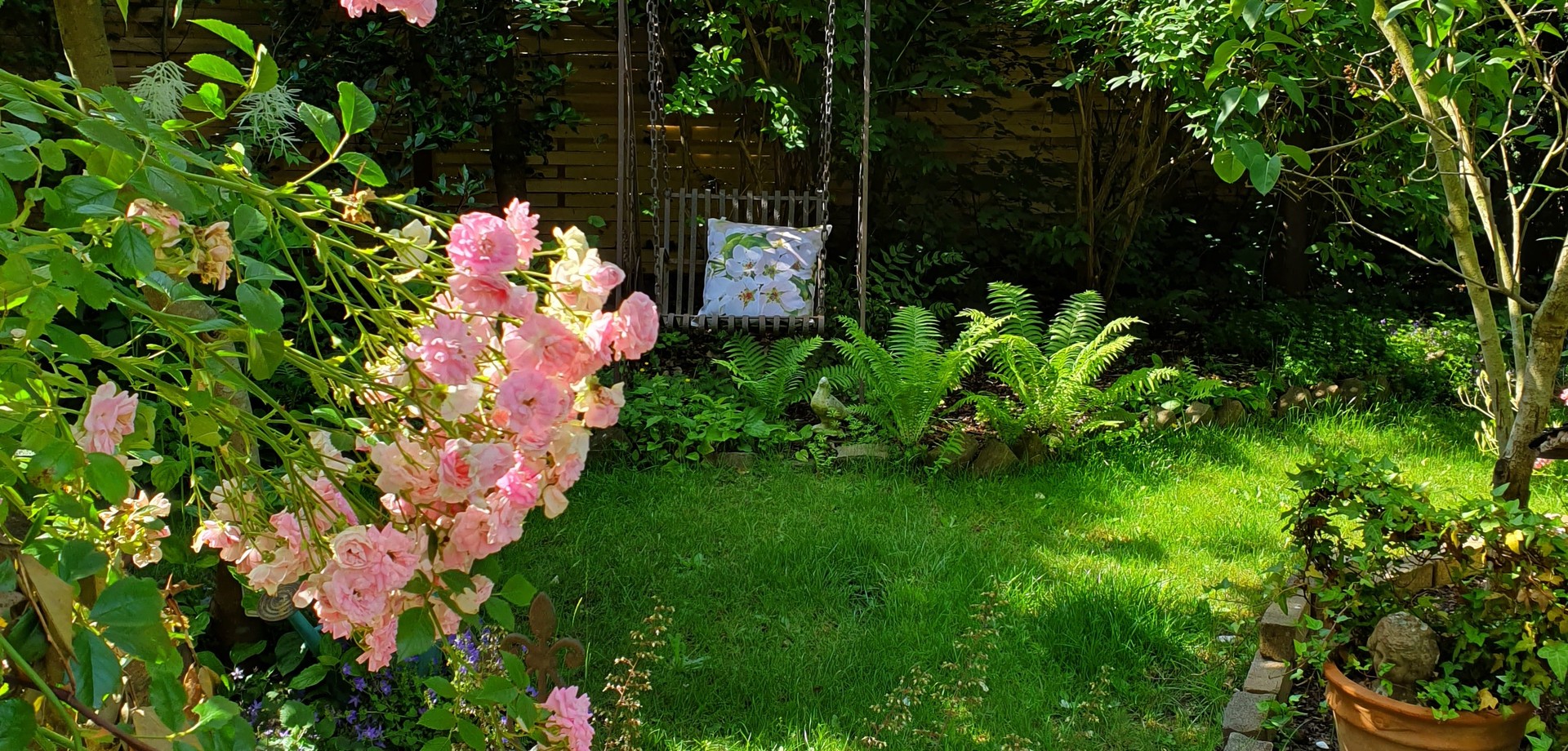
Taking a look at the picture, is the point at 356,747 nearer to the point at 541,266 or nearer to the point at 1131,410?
the point at 541,266

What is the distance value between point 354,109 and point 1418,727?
6.42 ft

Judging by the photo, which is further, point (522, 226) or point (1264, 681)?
point (1264, 681)

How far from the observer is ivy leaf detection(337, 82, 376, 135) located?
927mm

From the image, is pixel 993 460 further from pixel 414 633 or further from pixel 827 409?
pixel 414 633

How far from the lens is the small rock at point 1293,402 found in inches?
170

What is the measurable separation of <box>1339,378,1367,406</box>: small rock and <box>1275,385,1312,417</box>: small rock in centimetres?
13

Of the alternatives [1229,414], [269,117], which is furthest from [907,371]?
[269,117]

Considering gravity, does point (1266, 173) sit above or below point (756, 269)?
above

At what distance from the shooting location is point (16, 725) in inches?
24.7

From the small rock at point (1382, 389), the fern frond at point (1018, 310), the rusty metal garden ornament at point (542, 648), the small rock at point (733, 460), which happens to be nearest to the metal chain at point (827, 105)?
the fern frond at point (1018, 310)

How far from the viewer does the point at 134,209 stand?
0.95 m

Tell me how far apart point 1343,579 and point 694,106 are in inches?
122

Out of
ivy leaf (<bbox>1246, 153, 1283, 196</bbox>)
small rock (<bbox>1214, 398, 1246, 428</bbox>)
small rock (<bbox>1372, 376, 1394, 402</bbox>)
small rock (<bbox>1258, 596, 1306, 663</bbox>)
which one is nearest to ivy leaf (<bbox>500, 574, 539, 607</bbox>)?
ivy leaf (<bbox>1246, 153, 1283, 196</bbox>)

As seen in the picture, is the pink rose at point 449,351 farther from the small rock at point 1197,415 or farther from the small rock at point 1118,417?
the small rock at point 1197,415
